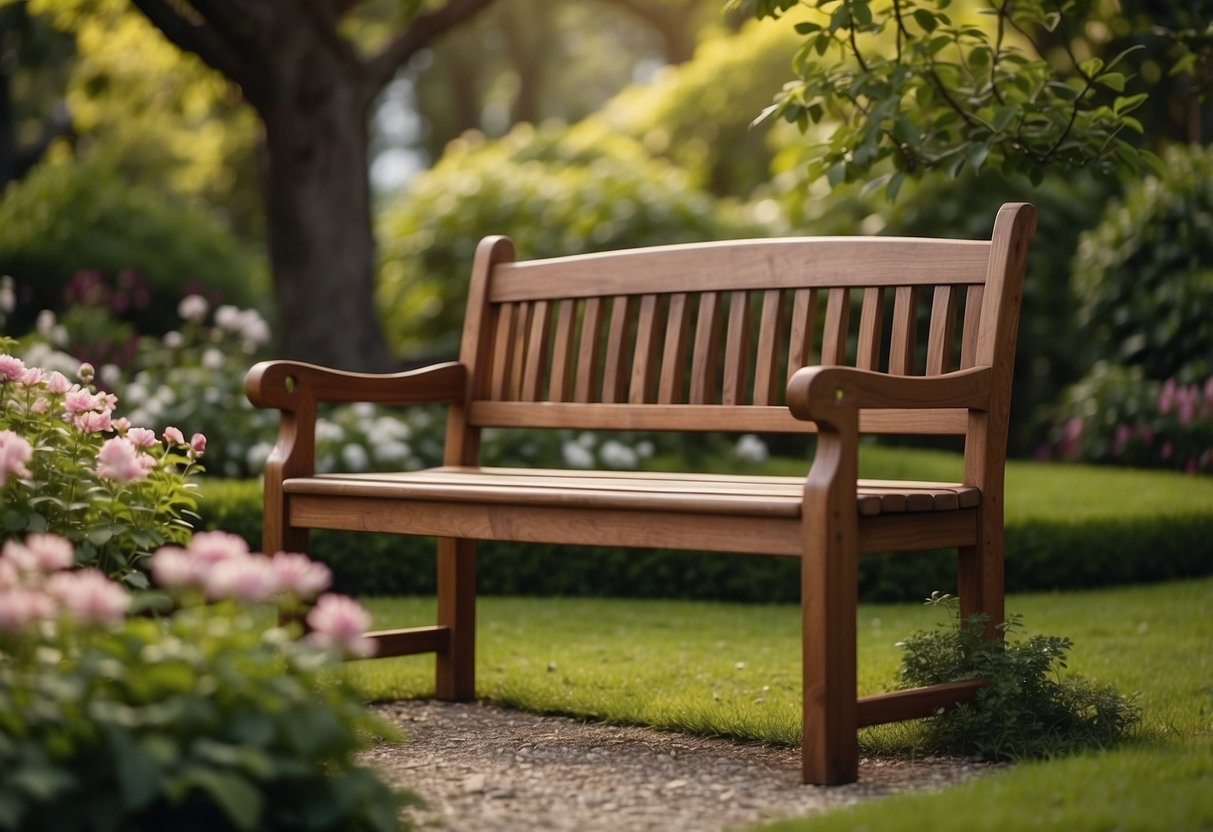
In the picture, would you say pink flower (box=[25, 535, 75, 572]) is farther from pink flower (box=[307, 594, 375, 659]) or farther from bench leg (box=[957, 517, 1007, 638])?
bench leg (box=[957, 517, 1007, 638])

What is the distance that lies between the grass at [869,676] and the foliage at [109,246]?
17.3 feet

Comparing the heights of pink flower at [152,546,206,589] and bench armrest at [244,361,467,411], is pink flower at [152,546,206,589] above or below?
below

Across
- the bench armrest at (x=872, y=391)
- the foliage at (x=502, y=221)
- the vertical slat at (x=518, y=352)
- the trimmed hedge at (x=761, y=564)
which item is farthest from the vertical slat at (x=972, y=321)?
the foliage at (x=502, y=221)

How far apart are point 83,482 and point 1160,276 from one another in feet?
21.2

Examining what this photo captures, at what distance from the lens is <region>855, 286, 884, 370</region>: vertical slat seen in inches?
147

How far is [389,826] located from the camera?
234 cm

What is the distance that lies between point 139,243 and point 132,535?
7.69 m

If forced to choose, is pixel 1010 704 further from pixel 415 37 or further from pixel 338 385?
pixel 415 37

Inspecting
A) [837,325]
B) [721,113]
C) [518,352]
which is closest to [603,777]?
[837,325]

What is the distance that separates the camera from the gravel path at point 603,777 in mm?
2846

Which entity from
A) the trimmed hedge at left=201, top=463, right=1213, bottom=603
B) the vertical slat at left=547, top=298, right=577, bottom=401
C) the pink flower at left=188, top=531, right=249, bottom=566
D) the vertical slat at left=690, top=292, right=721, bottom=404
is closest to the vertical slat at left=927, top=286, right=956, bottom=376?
the vertical slat at left=690, top=292, right=721, bottom=404

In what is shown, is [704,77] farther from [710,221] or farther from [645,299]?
[645,299]

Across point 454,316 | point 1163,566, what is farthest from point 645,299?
point 454,316

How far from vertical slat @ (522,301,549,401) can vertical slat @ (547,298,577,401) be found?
38 millimetres
